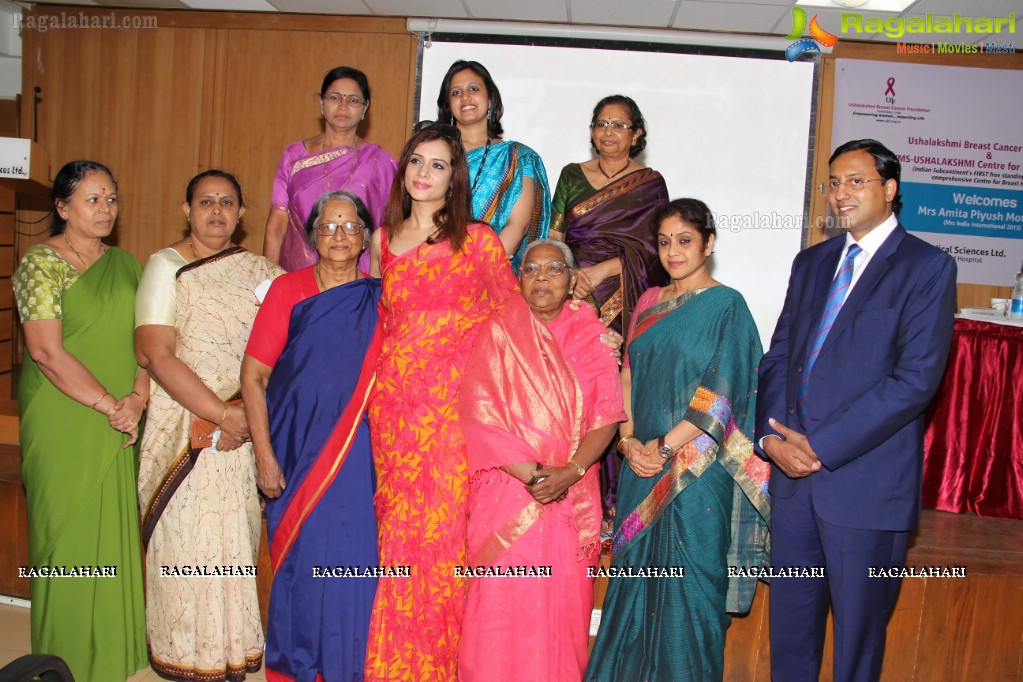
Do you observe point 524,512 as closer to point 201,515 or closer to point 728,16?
point 201,515

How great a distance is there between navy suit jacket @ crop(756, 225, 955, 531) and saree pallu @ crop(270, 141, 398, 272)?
5.90 feet

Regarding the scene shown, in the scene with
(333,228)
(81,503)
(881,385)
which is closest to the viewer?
(881,385)

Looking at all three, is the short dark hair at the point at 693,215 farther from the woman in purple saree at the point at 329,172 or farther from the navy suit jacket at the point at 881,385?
the woman in purple saree at the point at 329,172

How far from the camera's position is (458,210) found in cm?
238

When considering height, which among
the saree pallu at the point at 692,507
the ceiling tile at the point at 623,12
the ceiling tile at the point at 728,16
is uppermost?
the ceiling tile at the point at 623,12

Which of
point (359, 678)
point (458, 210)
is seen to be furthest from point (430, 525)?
point (458, 210)

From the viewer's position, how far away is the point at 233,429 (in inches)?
98.1

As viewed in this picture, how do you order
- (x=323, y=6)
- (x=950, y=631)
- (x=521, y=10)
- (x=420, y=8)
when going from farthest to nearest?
(x=323, y=6) → (x=420, y=8) → (x=521, y=10) → (x=950, y=631)

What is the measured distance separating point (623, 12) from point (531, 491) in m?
3.87

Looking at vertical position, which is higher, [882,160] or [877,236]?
[882,160]

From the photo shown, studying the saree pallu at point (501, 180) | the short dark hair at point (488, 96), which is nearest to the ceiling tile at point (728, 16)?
the short dark hair at point (488, 96)

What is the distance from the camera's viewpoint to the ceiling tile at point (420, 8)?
5090mm

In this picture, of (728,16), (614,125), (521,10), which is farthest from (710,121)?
(614,125)

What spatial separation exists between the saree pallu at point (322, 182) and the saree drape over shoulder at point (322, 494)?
33.9 inches
